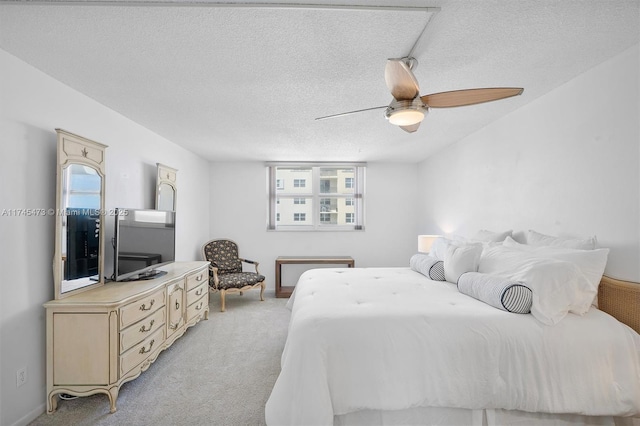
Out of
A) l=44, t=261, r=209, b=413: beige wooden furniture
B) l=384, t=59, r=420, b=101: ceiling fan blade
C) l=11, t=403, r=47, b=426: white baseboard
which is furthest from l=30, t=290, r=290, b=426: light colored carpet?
l=384, t=59, r=420, b=101: ceiling fan blade

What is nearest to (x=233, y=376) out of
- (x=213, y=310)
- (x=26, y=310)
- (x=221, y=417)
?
(x=221, y=417)

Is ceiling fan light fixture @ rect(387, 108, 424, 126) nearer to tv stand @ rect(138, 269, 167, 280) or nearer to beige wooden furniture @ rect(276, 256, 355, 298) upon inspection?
tv stand @ rect(138, 269, 167, 280)

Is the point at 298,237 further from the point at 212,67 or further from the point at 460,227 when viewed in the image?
the point at 212,67

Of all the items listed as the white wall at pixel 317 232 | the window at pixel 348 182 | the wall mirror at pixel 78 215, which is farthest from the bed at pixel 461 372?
the window at pixel 348 182

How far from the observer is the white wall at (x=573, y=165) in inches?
78.5

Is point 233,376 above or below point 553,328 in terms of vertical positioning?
below

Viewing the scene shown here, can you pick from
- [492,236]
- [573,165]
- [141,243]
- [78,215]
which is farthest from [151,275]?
[573,165]

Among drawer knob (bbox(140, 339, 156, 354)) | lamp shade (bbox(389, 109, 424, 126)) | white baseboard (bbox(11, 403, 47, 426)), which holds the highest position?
lamp shade (bbox(389, 109, 424, 126))

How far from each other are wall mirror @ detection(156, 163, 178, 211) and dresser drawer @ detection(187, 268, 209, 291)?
3.14 ft

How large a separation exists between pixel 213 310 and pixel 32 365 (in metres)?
2.47

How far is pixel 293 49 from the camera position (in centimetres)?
191

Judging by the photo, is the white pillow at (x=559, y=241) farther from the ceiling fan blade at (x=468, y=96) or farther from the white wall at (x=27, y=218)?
the white wall at (x=27, y=218)

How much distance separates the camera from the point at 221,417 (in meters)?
2.09

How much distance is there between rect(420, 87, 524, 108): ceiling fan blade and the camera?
1795mm
